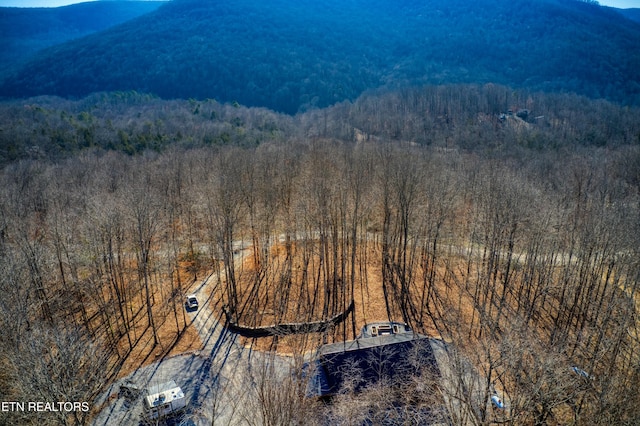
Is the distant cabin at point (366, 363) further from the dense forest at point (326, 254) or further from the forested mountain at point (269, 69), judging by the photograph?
the forested mountain at point (269, 69)

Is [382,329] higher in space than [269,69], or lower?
lower

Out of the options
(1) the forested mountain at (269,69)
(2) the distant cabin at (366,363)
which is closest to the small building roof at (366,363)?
(2) the distant cabin at (366,363)

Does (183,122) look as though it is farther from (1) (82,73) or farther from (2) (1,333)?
(1) (82,73)

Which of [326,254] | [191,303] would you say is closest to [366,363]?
[326,254]

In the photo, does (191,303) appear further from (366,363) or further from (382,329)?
(366,363)

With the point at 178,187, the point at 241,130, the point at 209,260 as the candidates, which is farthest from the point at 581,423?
the point at 241,130
